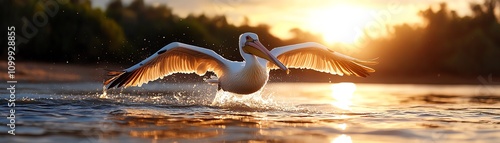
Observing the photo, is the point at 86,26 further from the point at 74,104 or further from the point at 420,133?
the point at 420,133

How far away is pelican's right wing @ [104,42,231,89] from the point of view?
37.7 ft

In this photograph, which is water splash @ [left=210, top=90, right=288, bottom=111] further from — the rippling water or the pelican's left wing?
the pelican's left wing

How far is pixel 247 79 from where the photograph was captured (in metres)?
11.5

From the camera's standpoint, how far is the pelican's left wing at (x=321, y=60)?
1292cm

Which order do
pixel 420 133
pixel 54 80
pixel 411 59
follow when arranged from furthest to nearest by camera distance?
pixel 411 59
pixel 54 80
pixel 420 133

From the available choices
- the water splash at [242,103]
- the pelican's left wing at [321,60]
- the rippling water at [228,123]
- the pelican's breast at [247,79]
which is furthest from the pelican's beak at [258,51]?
the pelican's left wing at [321,60]

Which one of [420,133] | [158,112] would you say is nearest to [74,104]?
[158,112]

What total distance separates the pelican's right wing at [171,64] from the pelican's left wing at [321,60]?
1092 millimetres

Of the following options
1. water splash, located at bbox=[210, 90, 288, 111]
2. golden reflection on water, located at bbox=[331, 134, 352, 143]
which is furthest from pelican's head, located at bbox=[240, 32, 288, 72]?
golden reflection on water, located at bbox=[331, 134, 352, 143]

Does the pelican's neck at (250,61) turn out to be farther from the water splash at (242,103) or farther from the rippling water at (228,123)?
the water splash at (242,103)

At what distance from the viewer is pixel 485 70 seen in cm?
3173

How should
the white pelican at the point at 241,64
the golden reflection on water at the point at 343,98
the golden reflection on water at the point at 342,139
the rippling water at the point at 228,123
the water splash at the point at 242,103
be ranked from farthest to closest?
the golden reflection on water at the point at 343,98
the water splash at the point at 242,103
the white pelican at the point at 241,64
the rippling water at the point at 228,123
the golden reflection on water at the point at 342,139

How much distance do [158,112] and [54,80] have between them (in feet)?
39.4

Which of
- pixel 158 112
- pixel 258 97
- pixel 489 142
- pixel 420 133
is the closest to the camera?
pixel 489 142
